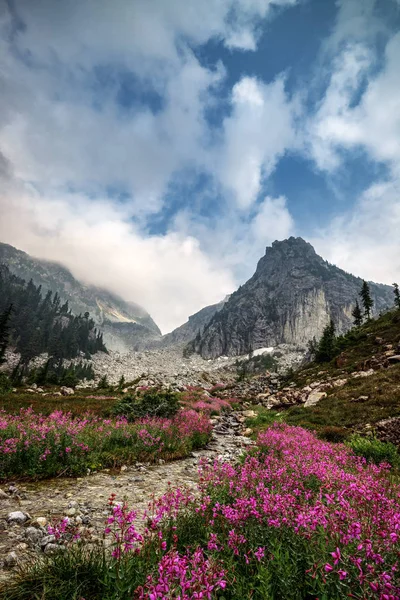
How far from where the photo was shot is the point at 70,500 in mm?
6387

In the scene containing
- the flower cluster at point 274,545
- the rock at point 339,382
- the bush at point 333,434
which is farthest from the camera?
the rock at point 339,382

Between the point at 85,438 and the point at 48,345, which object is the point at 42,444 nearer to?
the point at 85,438

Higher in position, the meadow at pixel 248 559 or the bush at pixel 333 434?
the bush at pixel 333 434

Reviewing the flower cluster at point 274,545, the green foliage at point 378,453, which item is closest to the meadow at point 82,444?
the flower cluster at point 274,545

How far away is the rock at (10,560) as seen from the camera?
3.64 metres

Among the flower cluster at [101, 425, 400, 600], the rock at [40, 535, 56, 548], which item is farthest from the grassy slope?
the rock at [40, 535, 56, 548]

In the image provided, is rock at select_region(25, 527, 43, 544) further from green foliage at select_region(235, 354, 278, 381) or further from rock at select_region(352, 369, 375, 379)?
green foliage at select_region(235, 354, 278, 381)

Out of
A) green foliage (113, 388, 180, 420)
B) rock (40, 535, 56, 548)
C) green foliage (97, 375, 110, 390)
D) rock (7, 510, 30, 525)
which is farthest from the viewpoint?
green foliage (97, 375, 110, 390)

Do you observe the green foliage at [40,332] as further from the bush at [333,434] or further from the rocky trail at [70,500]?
the bush at [333,434]

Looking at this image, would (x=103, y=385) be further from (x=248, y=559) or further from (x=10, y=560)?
(x=248, y=559)

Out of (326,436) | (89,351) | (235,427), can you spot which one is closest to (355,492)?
(326,436)

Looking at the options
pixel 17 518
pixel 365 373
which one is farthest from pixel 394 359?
pixel 17 518

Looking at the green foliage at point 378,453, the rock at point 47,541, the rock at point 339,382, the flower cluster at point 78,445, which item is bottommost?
the rock at point 47,541

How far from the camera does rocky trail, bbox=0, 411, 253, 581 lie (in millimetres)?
4184
